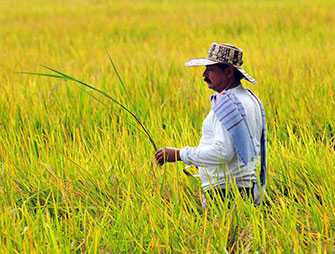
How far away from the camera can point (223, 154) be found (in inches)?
89.7

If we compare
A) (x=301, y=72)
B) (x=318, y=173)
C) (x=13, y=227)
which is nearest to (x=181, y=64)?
(x=301, y=72)

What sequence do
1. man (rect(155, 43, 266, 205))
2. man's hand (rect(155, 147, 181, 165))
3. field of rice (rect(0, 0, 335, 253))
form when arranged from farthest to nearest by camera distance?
1. man's hand (rect(155, 147, 181, 165))
2. man (rect(155, 43, 266, 205))
3. field of rice (rect(0, 0, 335, 253))

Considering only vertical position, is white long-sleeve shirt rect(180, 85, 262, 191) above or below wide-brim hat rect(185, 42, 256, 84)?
below

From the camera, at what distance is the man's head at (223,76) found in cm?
237

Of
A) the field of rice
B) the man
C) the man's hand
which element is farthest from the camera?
the man's hand

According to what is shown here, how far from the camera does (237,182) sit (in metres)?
2.38

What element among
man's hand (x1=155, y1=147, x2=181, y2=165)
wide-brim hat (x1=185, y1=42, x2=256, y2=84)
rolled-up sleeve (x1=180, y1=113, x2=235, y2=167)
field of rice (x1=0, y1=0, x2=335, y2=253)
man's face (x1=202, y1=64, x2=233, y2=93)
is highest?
wide-brim hat (x1=185, y1=42, x2=256, y2=84)

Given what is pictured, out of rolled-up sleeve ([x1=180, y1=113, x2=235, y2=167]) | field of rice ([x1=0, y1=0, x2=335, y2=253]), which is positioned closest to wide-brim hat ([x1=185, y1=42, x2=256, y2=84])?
rolled-up sleeve ([x1=180, y1=113, x2=235, y2=167])

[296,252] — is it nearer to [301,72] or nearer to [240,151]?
[240,151]

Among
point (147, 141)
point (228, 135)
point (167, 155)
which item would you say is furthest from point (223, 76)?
point (147, 141)

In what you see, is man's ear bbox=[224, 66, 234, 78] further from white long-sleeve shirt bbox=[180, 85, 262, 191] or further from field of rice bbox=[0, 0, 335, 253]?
field of rice bbox=[0, 0, 335, 253]

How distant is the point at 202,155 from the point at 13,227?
66 cm

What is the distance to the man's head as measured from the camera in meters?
2.37

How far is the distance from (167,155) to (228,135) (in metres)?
0.26
